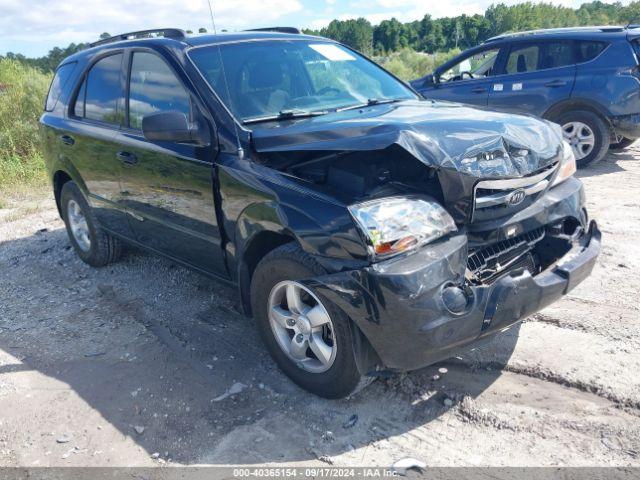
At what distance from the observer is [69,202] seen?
5.61 meters

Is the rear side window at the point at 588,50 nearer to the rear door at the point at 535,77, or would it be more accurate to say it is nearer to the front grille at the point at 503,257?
the rear door at the point at 535,77

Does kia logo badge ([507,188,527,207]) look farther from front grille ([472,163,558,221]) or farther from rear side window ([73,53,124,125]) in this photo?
rear side window ([73,53,124,125])

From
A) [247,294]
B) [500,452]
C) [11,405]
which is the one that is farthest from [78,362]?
[500,452]

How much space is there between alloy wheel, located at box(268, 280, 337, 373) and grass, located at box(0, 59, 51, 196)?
7.07 meters

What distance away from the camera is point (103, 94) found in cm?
465

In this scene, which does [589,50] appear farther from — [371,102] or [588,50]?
[371,102]

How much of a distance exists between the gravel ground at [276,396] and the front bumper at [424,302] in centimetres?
47

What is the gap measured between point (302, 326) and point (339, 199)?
→ 0.75m

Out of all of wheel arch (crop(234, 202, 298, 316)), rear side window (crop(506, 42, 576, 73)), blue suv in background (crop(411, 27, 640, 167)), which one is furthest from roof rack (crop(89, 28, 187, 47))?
rear side window (crop(506, 42, 576, 73))

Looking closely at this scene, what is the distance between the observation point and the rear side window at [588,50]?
7.59 meters

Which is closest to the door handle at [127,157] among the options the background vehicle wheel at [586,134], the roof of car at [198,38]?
the roof of car at [198,38]

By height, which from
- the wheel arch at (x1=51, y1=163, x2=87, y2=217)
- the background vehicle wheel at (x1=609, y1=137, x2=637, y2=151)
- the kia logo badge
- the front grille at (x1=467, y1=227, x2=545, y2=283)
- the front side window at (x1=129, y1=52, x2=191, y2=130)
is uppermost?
the front side window at (x1=129, y1=52, x2=191, y2=130)

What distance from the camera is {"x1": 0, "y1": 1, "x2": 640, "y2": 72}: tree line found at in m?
43.2

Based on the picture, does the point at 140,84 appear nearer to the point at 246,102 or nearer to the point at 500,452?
the point at 246,102
